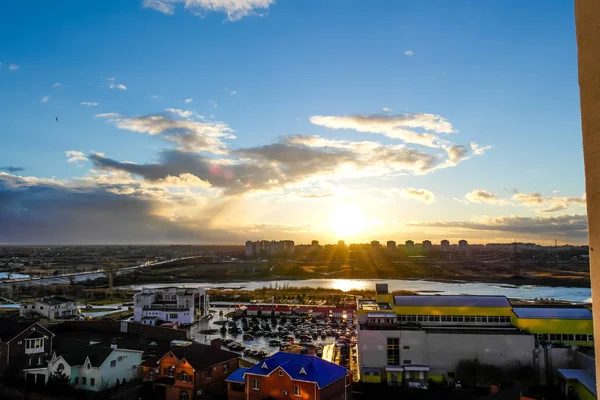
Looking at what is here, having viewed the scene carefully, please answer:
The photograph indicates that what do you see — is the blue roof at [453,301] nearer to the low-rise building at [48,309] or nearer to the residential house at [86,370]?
the residential house at [86,370]

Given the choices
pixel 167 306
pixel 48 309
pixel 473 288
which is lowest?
pixel 473 288

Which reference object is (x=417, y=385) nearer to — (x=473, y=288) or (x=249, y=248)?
(x=473, y=288)

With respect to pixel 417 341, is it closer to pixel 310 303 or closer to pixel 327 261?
pixel 310 303

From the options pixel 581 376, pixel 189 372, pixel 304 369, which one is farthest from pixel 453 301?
pixel 189 372

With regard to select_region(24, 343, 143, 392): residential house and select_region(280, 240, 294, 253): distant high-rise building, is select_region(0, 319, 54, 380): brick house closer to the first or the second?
select_region(24, 343, 143, 392): residential house

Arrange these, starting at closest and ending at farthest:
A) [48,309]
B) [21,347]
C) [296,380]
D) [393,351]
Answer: [296,380] → [21,347] → [393,351] → [48,309]

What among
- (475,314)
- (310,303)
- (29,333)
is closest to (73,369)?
(29,333)

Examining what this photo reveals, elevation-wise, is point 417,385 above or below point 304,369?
below
